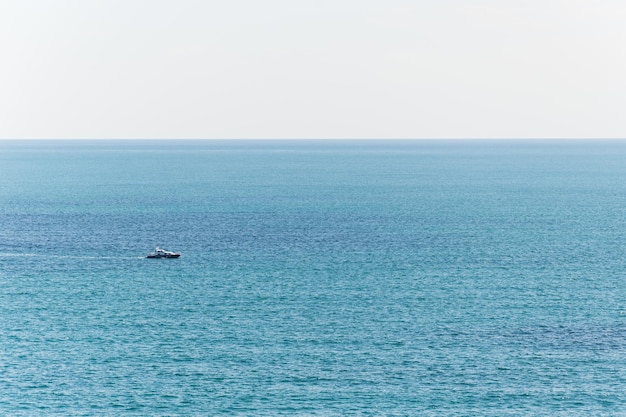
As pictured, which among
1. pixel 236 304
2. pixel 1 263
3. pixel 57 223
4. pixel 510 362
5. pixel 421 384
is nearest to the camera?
pixel 421 384

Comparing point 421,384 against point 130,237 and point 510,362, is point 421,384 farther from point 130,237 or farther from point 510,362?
point 130,237

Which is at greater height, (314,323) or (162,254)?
(162,254)

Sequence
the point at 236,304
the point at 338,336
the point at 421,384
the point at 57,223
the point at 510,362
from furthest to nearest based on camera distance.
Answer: the point at 57,223, the point at 236,304, the point at 338,336, the point at 510,362, the point at 421,384

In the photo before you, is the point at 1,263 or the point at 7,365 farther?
the point at 1,263

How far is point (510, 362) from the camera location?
92.9 m

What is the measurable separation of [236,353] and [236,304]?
20765 millimetres

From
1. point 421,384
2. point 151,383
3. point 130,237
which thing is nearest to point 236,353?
point 151,383

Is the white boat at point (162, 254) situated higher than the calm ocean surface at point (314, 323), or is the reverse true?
the white boat at point (162, 254)

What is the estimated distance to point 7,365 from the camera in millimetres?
92000

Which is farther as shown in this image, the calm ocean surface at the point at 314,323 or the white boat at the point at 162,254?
the white boat at the point at 162,254

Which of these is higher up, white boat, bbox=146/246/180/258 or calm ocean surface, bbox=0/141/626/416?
white boat, bbox=146/246/180/258

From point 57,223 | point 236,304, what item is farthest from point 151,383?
point 57,223

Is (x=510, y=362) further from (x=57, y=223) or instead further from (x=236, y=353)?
(x=57, y=223)

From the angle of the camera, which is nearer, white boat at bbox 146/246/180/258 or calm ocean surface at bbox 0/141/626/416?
calm ocean surface at bbox 0/141/626/416
